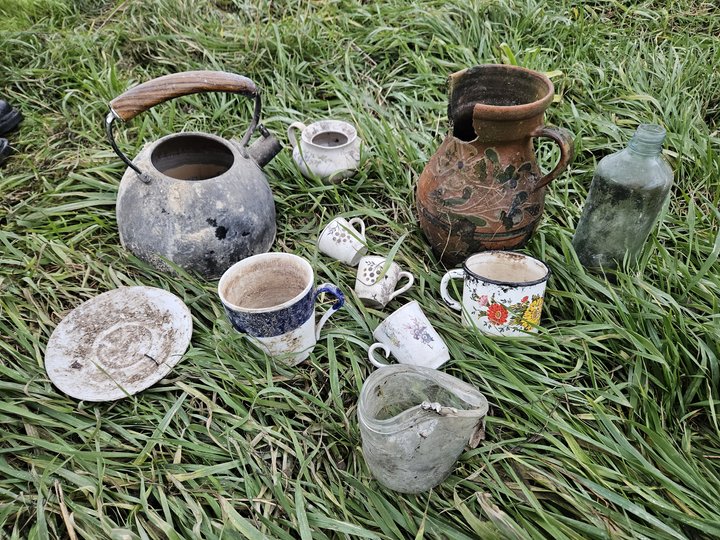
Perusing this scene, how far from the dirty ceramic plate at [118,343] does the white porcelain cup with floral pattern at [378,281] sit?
0.61m

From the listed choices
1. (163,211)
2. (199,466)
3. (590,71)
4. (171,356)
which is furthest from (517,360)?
(590,71)

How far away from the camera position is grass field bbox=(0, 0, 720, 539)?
1.37 m

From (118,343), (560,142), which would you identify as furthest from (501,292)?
(118,343)

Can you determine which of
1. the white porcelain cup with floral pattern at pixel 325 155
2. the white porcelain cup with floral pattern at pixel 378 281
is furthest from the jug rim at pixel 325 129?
the white porcelain cup with floral pattern at pixel 378 281

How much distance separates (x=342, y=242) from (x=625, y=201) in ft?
3.24

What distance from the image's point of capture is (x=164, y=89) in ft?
5.89

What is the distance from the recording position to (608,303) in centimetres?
177

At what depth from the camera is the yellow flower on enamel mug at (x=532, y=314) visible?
5.39 ft

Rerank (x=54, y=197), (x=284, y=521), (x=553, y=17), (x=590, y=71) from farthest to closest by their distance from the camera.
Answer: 1. (x=553, y=17)
2. (x=590, y=71)
3. (x=54, y=197)
4. (x=284, y=521)

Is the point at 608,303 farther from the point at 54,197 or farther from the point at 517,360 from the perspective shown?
the point at 54,197

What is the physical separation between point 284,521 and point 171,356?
656mm

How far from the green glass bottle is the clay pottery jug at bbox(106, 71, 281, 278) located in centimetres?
119

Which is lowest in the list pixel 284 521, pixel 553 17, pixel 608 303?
pixel 284 521

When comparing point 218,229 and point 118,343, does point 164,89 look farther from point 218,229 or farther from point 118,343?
point 118,343
